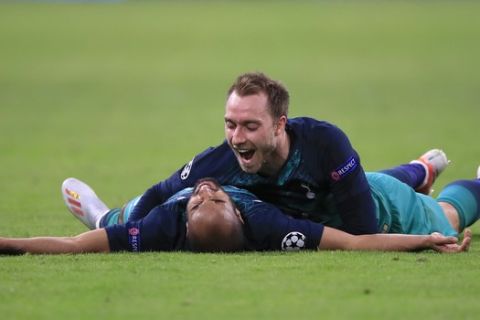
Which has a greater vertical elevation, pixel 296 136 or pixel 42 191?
pixel 296 136

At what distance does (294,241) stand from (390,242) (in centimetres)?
75

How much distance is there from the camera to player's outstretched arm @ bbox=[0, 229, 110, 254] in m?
9.90

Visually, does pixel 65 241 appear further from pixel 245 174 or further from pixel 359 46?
pixel 359 46

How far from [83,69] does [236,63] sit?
4418mm

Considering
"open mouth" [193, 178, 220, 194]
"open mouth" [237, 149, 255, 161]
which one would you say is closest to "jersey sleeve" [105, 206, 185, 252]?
"open mouth" [193, 178, 220, 194]

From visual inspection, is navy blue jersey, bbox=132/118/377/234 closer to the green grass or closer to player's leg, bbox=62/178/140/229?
the green grass

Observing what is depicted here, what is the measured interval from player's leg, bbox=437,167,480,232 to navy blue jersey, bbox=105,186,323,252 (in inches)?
72.4

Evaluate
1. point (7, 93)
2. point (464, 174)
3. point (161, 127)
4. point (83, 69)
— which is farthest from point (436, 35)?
point (464, 174)

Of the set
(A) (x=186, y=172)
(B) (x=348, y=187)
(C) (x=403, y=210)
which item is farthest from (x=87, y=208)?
(C) (x=403, y=210)

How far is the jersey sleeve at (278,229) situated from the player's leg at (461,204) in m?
1.83

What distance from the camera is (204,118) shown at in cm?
2584

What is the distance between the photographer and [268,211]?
32.7 ft

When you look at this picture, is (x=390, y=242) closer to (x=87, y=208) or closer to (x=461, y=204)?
(x=461, y=204)

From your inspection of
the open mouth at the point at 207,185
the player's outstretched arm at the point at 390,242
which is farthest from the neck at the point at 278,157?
the player's outstretched arm at the point at 390,242
